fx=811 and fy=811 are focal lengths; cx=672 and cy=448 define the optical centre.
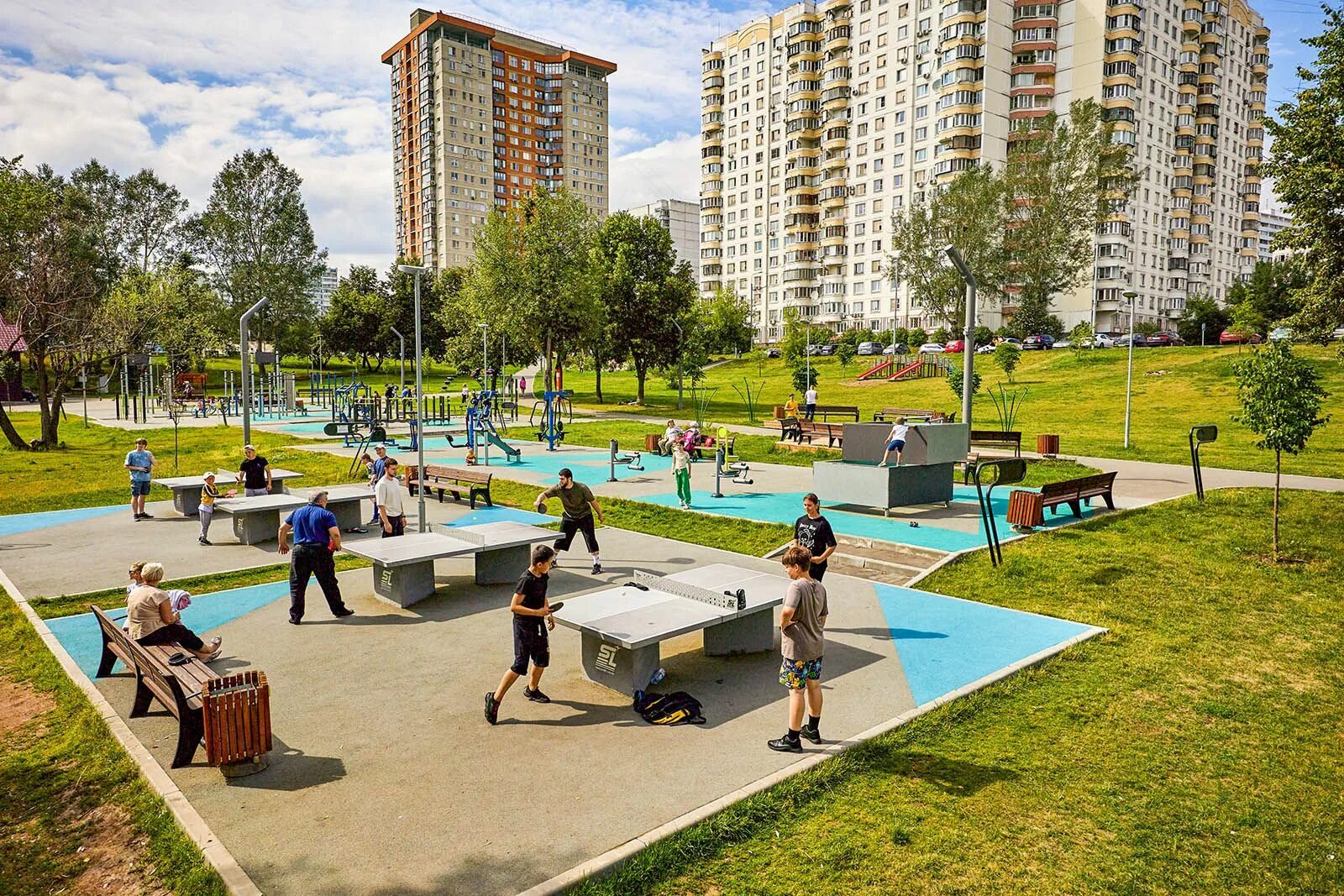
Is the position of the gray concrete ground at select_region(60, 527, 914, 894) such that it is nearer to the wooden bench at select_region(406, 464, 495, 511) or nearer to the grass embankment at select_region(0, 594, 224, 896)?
the grass embankment at select_region(0, 594, 224, 896)

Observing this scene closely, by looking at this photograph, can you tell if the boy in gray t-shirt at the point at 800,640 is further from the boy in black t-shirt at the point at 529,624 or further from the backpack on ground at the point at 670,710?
the boy in black t-shirt at the point at 529,624

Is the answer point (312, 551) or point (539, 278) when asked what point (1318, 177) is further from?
point (539, 278)

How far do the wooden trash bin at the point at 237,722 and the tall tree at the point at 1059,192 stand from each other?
61124 millimetres

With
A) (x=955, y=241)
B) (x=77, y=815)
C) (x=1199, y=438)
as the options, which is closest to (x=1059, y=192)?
(x=955, y=241)

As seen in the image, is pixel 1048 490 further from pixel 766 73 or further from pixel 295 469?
pixel 766 73

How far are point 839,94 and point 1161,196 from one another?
35.0 m

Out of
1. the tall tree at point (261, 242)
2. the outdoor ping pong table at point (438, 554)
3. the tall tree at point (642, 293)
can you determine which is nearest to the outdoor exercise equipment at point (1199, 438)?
the outdoor ping pong table at point (438, 554)

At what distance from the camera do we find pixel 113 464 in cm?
2598

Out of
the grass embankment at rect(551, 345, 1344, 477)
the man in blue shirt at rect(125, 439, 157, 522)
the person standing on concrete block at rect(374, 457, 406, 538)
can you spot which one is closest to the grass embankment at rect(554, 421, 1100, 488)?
the grass embankment at rect(551, 345, 1344, 477)

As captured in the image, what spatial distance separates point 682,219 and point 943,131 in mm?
76875

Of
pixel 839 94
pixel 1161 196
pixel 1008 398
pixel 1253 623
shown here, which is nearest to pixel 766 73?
pixel 839 94

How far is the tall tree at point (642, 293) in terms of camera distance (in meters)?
48.8

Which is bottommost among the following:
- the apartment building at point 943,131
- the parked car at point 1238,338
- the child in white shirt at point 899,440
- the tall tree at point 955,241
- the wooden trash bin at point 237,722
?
the wooden trash bin at point 237,722

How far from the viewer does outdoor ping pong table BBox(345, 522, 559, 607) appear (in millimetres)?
11141
